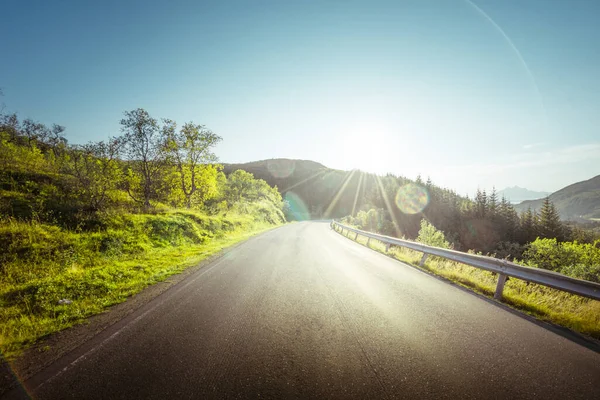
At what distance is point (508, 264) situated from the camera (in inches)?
226

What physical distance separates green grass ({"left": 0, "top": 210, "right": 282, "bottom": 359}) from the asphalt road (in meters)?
1.31

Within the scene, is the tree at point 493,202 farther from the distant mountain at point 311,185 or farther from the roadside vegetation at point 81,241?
the roadside vegetation at point 81,241

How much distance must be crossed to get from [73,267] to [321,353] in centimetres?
806

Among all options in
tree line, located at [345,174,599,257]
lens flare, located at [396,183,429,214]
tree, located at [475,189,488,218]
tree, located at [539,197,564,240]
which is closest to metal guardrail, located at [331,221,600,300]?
tree line, located at [345,174,599,257]

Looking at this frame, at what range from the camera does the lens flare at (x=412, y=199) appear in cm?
7370

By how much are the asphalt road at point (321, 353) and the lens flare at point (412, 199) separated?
7411cm

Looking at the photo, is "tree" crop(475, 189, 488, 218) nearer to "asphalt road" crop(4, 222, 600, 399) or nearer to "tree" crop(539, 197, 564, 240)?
"tree" crop(539, 197, 564, 240)

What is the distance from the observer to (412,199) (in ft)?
254

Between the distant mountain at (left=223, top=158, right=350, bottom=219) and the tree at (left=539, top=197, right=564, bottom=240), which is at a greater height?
the distant mountain at (left=223, top=158, right=350, bottom=219)

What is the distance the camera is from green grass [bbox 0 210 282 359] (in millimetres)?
4109

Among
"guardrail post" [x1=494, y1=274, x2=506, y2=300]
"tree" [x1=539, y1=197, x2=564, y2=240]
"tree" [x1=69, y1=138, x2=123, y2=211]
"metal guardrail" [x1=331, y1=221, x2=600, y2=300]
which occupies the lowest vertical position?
"tree" [x1=539, y1=197, x2=564, y2=240]

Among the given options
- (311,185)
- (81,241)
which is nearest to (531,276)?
(81,241)

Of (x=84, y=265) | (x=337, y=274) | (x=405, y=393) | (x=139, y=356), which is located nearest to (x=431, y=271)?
(x=337, y=274)

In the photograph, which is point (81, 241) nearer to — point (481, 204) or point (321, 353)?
point (321, 353)
